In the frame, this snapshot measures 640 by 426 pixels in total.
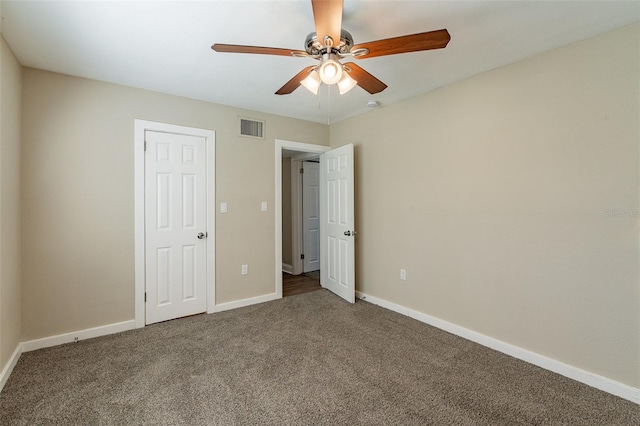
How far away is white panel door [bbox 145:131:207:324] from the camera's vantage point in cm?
292

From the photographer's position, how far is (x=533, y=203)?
224cm

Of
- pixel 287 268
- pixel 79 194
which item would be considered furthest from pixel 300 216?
pixel 79 194

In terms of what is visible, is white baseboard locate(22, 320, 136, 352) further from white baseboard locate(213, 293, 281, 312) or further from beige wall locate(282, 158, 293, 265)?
beige wall locate(282, 158, 293, 265)

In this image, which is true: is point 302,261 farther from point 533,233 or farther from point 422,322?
point 533,233

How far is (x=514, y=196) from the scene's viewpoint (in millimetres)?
2348

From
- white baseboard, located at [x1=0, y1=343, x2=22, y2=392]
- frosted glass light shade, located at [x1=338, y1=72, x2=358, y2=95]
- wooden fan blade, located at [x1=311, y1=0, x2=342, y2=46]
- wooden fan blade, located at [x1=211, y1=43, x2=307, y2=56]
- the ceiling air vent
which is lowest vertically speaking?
white baseboard, located at [x1=0, y1=343, x2=22, y2=392]

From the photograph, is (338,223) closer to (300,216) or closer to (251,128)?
(300,216)

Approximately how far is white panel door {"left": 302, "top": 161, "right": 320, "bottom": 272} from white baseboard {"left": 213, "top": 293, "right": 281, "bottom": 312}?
1.52m

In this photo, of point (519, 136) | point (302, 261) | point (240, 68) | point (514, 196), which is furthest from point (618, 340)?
point (302, 261)

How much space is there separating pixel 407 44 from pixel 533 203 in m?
1.62

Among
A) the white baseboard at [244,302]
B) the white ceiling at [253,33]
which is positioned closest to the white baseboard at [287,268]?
the white baseboard at [244,302]

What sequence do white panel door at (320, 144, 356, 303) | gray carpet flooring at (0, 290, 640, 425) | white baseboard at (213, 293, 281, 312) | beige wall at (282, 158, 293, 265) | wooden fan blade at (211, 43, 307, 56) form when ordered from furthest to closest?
1. beige wall at (282, 158, 293, 265)
2. white panel door at (320, 144, 356, 303)
3. white baseboard at (213, 293, 281, 312)
4. gray carpet flooring at (0, 290, 640, 425)
5. wooden fan blade at (211, 43, 307, 56)

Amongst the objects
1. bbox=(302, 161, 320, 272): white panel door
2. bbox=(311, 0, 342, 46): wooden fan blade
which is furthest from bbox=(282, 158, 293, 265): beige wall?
bbox=(311, 0, 342, 46): wooden fan blade

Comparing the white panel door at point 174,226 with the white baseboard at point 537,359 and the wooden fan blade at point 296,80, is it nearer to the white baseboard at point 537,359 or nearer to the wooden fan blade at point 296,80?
the wooden fan blade at point 296,80
